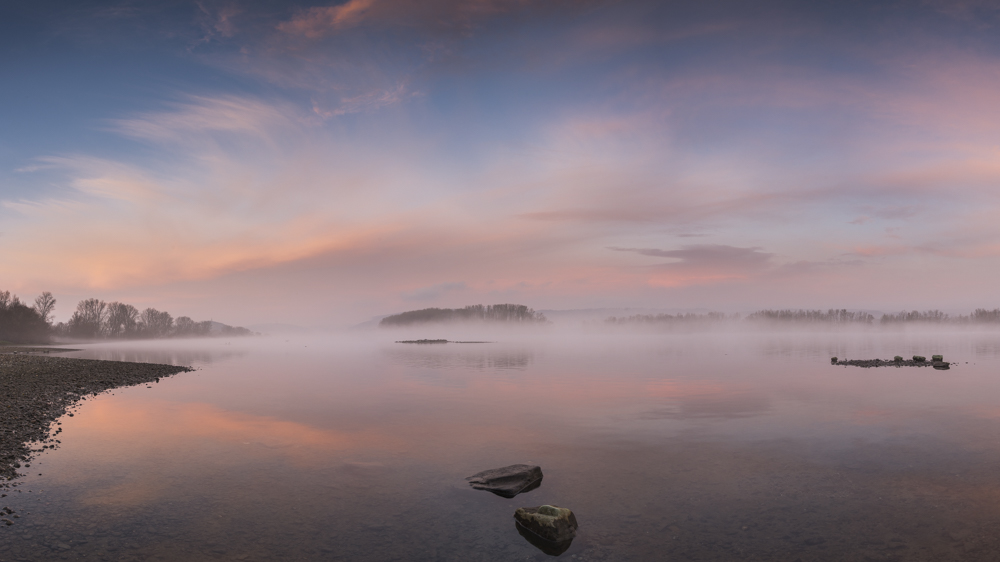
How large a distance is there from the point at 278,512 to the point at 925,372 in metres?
69.6

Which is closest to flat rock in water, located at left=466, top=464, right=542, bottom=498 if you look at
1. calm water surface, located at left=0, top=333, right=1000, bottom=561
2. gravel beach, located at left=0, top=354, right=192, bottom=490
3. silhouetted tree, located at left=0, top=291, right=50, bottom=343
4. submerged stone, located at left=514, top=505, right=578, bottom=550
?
calm water surface, located at left=0, top=333, right=1000, bottom=561

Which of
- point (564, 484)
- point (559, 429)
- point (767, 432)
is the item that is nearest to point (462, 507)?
point (564, 484)

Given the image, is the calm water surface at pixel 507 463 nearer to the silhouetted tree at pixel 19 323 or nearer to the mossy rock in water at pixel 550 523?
the mossy rock in water at pixel 550 523

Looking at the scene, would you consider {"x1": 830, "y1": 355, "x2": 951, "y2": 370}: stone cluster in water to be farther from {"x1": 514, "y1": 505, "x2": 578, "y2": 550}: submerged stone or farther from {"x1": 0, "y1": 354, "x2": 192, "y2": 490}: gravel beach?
{"x1": 0, "y1": 354, "x2": 192, "y2": 490}: gravel beach

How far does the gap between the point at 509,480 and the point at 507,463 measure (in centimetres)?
352

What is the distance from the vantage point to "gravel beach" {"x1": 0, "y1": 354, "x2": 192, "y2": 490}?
21.3 m

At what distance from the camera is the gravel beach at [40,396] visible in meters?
21.3

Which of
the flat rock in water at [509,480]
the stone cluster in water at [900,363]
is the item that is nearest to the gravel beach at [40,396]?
the flat rock in water at [509,480]

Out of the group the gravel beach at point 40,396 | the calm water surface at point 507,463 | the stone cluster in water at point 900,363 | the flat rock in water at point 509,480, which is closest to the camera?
the calm water surface at point 507,463

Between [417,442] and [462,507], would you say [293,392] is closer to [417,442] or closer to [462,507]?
[417,442]

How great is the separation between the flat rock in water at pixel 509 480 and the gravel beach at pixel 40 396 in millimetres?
15422

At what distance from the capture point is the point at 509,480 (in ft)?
60.0

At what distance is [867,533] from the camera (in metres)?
14.3

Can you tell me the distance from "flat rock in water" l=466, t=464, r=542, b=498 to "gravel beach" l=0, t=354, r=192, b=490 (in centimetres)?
1542
